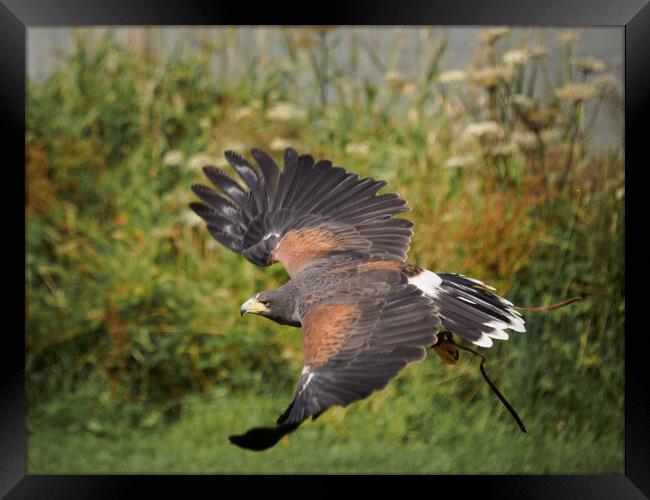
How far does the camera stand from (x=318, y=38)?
4805mm

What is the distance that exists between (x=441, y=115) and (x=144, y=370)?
80.9 inches

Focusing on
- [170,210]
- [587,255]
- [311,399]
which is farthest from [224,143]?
[311,399]

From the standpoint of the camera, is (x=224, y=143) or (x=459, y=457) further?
(x=224, y=143)

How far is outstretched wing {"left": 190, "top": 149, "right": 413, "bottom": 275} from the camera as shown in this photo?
12.7 feet

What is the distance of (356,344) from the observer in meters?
3.07

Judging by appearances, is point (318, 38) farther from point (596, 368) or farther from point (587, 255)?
point (596, 368)

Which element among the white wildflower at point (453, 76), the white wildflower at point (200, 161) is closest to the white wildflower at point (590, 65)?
the white wildflower at point (453, 76)

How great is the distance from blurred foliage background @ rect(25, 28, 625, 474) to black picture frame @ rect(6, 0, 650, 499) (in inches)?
11.9

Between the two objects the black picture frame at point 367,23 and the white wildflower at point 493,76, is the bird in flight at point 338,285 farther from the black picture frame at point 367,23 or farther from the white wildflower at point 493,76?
the white wildflower at point 493,76

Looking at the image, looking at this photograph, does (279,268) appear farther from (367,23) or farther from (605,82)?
(605,82)

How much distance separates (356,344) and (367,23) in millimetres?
1659

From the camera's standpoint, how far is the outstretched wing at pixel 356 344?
9.23 ft

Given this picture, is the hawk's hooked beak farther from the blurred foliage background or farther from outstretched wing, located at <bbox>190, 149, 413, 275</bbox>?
the blurred foliage background

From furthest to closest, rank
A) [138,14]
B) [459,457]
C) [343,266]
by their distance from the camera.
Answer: [459,457]
[138,14]
[343,266]
